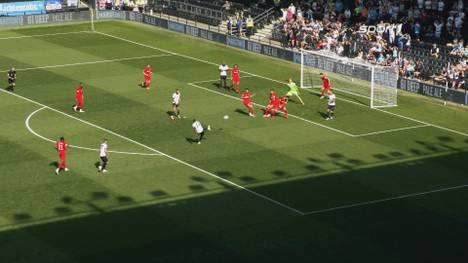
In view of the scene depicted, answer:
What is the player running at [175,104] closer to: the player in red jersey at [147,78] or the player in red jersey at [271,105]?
the player in red jersey at [271,105]

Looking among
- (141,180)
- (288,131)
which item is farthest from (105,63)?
(141,180)

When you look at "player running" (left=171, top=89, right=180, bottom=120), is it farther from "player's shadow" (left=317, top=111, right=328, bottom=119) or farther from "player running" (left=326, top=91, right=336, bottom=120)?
"player running" (left=326, top=91, right=336, bottom=120)

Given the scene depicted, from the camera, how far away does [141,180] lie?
157ft

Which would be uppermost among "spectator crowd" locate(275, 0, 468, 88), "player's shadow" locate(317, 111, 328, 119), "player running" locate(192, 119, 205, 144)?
"spectator crowd" locate(275, 0, 468, 88)

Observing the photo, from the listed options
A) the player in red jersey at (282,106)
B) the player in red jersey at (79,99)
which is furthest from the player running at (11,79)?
the player in red jersey at (282,106)

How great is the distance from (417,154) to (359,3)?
1223 inches

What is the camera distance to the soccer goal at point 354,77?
2522 inches

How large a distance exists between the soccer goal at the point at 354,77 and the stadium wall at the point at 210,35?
22.0 inches

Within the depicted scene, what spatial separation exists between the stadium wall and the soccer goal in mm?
559

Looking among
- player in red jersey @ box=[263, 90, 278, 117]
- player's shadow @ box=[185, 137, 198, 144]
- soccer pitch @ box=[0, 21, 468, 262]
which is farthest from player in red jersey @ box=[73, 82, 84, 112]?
player in red jersey @ box=[263, 90, 278, 117]

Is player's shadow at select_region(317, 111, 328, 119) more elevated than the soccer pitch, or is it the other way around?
player's shadow at select_region(317, 111, 328, 119)

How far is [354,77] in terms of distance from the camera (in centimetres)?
6756

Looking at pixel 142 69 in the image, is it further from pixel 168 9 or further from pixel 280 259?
pixel 280 259

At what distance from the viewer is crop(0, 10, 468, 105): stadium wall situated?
215ft
